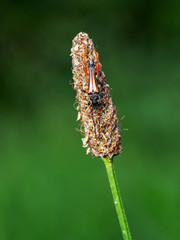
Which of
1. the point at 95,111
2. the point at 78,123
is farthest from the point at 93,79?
the point at 78,123

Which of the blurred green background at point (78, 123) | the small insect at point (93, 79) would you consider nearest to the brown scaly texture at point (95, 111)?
the small insect at point (93, 79)

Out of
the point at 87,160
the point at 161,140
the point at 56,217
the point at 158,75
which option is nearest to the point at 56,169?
the point at 87,160

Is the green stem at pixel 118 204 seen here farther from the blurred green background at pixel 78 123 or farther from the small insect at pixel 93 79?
the blurred green background at pixel 78 123

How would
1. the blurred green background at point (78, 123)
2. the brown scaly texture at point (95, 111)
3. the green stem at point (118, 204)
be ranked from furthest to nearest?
the blurred green background at point (78, 123), the brown scaly texture at point (95, 111), the green stem at point (118, 204)

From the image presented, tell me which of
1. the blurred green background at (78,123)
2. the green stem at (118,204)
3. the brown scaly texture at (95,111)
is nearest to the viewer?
the green stem at (118,204)

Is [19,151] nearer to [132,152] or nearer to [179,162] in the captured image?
[132,152]
